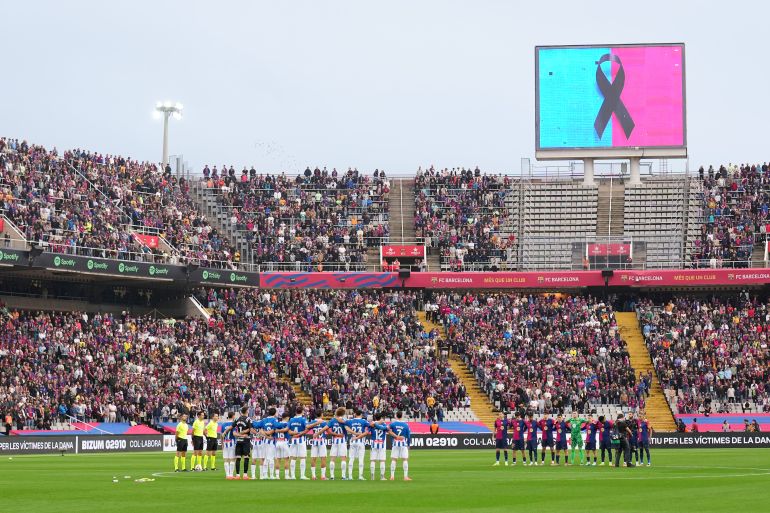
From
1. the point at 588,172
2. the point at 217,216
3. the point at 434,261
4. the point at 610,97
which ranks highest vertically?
the point at 610,97

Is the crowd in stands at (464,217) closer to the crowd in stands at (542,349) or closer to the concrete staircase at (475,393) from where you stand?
the crowd in stands at (542,349)

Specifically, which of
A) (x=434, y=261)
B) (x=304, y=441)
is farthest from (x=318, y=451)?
(x=434, y=261)

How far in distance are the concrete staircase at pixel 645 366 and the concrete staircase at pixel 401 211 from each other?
14090 millimetres

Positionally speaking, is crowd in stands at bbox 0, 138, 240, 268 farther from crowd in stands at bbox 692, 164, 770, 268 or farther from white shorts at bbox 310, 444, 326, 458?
white shorts at bbox 310, 444, 326, 458

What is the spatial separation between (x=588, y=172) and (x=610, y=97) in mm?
5366

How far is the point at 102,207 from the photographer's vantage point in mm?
70875

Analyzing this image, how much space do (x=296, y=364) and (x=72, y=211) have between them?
14.9 m

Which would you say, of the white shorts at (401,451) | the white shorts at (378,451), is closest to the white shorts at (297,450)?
the white shorts at (378,451)

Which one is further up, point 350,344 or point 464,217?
point 464,217

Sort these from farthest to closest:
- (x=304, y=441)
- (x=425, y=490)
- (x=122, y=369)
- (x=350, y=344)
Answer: (x=350, y=344) < (x=122, y=369) < (x=304, y=441) < (x=425, y=490)

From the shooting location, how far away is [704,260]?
7462 centimetres

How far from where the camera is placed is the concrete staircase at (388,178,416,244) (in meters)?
78.8

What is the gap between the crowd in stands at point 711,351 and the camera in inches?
2502

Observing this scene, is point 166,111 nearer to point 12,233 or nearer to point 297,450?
point 12,233
